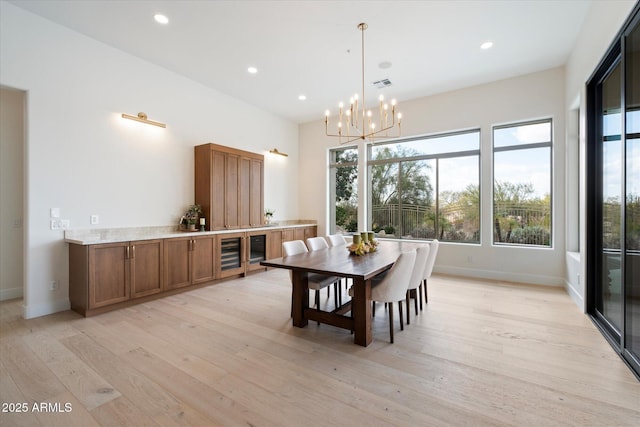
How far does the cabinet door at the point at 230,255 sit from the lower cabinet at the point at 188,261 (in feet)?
0.44

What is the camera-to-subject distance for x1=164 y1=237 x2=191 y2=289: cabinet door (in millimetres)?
4090

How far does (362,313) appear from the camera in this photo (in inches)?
103

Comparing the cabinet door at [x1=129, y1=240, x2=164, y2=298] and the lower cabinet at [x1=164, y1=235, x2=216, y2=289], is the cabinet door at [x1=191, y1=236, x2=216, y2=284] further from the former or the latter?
the cabinet door at [x1=129, y1=240, x2=164, y2=298]

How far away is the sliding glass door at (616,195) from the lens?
2260 millimetres

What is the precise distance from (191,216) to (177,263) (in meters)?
0.86

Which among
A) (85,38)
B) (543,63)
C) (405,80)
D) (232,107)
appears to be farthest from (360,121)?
(85,38)

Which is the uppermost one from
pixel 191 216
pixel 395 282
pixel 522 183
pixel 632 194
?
pixel 522 183

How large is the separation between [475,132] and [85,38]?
6.26 meters

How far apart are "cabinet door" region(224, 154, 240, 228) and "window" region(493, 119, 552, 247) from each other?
4.71 meters

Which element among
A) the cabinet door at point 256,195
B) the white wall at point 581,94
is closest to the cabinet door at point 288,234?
the cabinet door at point 256,195

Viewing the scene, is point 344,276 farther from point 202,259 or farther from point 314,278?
point 202,259

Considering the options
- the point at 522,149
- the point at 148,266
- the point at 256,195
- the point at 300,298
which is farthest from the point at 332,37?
the point at 148,266

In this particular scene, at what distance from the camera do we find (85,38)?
3691mm

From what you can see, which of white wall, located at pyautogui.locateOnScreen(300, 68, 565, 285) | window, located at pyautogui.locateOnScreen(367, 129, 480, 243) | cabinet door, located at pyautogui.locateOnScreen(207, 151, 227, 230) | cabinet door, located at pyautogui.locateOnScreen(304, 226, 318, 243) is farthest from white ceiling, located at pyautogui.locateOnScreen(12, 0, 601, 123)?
cabinet door, located at pyautogui.locateOnScreen(304, 226, 318, 243)
